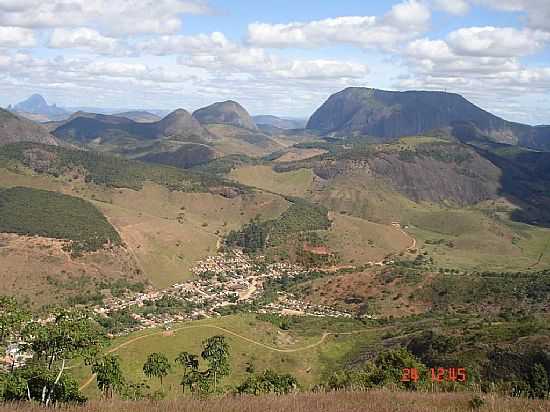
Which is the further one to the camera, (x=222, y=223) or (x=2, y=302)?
(x=222, y=223)

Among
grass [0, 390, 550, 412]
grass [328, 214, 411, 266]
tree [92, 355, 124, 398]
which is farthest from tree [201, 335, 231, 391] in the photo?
grass [328, 214, 411, 266]

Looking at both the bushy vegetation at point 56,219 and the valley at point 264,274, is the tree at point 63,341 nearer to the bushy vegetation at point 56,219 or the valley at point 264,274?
the valley at point 264,274

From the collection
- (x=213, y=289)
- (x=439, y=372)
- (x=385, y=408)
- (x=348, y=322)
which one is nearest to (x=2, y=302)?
(x=385, y=408)

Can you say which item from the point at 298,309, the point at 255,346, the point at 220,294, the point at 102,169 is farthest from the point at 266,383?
the point at 102,169

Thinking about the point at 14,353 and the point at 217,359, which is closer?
the point at 14,353

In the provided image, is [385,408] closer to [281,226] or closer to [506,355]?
[506,355]

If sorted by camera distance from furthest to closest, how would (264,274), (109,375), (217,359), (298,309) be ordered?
(264,274)
(298,309)
(217,359)
(109,375)
